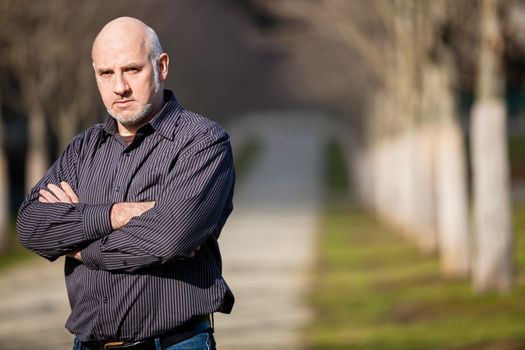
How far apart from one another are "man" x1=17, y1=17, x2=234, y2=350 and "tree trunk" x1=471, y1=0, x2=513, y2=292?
9.86 metres

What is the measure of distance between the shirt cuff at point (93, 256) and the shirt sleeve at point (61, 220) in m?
0.04

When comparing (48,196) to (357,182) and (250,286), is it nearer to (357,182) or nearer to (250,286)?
(250,286)

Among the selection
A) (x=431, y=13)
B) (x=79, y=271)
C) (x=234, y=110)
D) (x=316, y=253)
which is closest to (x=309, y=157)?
(x=234, y=110)

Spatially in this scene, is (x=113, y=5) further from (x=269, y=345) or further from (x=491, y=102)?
(x=269, y=345)

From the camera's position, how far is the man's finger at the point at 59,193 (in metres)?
4.50

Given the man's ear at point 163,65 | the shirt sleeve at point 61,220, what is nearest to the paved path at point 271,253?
the shirt sleeve at point 61,220

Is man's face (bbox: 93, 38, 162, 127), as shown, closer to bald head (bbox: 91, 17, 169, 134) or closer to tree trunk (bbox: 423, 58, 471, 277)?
bald head (bbox: 91, 17, 169, 134)

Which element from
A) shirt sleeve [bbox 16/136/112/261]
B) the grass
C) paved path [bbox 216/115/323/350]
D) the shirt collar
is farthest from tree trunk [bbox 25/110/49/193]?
the shirt collar

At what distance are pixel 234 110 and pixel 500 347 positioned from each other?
62642 mm

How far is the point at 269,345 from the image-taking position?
11727 mm

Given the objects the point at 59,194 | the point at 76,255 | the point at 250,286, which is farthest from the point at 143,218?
the point at 250,286

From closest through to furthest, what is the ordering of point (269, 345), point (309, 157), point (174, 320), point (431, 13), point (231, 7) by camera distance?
point (174, 320)
point (269, 345)
point (431, 13)
point (231, 7)
point (309, 157)

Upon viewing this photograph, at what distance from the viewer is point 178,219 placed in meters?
4.26

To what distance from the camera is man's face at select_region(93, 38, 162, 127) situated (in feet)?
13.9
